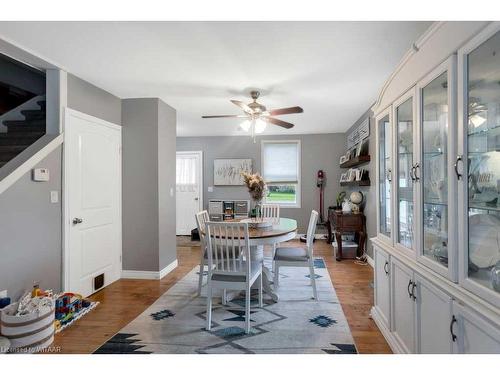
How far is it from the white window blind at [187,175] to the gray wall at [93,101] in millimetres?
3055

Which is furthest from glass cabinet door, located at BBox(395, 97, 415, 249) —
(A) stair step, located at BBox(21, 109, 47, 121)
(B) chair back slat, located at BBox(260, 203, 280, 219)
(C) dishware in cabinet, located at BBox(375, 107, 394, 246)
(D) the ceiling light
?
(A) stair step, located at BBox(21, 109, 47, 121)

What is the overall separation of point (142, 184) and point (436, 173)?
10.9ft

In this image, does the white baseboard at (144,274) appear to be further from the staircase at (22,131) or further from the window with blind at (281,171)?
the window with blind at (281,171)

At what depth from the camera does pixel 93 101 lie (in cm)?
331

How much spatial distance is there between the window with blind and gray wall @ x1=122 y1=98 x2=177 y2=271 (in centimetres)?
324

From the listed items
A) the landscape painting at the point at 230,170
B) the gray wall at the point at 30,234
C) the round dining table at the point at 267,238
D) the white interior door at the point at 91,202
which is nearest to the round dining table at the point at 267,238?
the round dining table at the point at 267,238

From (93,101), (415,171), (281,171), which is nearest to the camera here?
(415,171)

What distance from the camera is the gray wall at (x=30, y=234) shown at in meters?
2.34

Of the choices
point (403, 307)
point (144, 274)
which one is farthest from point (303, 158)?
point (403, 307)

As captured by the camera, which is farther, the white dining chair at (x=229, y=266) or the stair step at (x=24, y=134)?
the stair step at (x=24, y=134)

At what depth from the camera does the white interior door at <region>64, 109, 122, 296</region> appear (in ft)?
9.75

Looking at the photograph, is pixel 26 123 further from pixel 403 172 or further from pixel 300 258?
pixel 403 172
